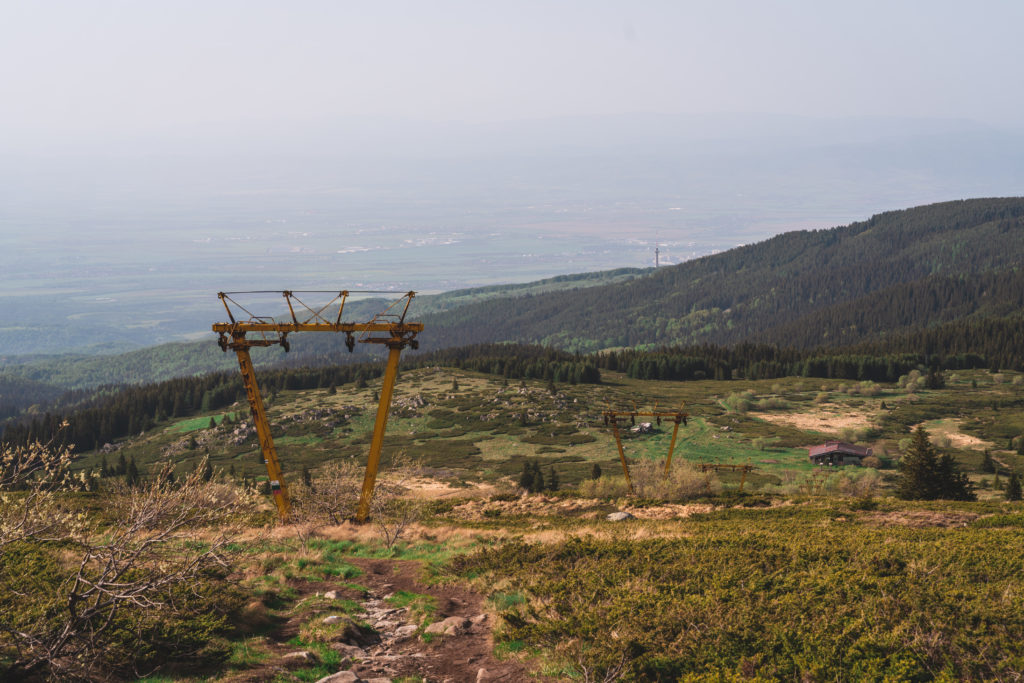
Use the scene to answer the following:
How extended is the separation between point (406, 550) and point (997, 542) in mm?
21804

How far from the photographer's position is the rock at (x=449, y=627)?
696 inches

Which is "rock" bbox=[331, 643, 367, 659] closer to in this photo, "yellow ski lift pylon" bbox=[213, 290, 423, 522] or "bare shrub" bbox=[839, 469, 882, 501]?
"yellow ski lift pylon" bbox=[213, 290, 423, 522]

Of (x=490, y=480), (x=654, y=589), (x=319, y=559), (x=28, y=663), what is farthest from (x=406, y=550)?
(x=490, y=480)

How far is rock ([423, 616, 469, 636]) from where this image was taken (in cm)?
1767

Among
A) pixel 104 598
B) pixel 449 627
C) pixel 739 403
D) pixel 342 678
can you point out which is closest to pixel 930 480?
pixel 449 627

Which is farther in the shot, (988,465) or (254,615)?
(988,465)

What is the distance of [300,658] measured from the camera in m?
15.2

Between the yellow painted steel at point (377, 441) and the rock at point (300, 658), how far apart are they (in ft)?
55.4

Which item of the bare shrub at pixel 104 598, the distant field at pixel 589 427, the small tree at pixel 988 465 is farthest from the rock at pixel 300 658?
the small tree at pixel 988 465

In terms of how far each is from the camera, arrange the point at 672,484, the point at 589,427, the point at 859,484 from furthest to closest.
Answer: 1. the point at 589,427
2. the point at 859,484
3. the point at 672,484

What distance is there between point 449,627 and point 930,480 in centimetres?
4497

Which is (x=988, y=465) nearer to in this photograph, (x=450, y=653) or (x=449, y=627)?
(x=449, y=627)

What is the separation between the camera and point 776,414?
138m

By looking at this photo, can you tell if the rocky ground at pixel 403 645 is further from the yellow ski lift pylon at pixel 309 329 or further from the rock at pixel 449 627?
the yellow ski lift pylon at pixel 309 329
